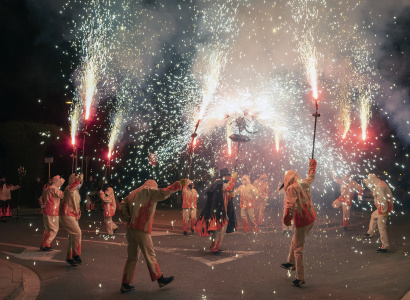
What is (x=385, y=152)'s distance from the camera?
2728cm

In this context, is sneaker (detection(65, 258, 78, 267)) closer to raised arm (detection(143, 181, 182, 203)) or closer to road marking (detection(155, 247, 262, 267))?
road marking (detection(155, 247, 262, 267))

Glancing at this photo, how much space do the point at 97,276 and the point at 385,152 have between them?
25.4m

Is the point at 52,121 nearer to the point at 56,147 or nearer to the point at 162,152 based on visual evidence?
the point at 56,147

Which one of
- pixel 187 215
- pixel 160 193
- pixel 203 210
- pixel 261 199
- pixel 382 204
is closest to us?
pixel 160 193

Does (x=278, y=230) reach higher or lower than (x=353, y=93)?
lower

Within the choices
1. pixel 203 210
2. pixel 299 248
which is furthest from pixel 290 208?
pixel 203 210

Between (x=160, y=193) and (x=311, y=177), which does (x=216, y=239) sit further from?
(x=160, y=193)

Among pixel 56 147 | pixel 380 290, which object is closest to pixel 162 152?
pixel 56 147

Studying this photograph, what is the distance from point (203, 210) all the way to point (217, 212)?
430 mm

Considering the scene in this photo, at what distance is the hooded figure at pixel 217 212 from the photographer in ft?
27.6

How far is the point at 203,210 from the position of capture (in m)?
8.80

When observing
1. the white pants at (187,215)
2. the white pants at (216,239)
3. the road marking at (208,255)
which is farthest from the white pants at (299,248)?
the white pants at (187,215)

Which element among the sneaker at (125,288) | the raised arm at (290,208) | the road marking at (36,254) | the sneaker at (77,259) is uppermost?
the raised arm at (290,208)

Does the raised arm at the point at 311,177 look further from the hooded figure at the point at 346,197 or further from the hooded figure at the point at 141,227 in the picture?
the hooded figure at the point at 346,197
